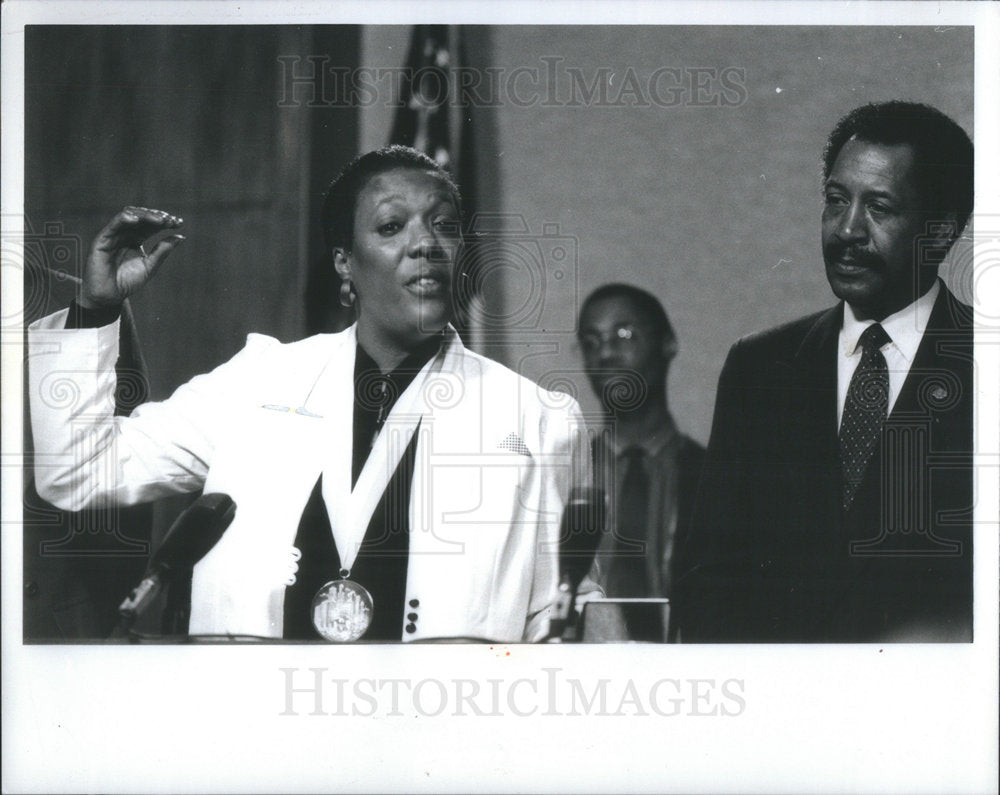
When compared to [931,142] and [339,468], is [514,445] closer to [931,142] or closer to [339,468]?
[339,468]

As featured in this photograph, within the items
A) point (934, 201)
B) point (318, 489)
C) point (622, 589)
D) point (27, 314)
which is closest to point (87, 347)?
point (27, 314)

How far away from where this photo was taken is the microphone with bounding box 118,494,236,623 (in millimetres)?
3336

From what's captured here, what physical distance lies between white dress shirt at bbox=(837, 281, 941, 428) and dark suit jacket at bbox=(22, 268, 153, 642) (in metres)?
2.11

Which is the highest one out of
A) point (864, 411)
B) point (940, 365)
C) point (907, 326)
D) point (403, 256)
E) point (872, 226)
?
point (872, 226)

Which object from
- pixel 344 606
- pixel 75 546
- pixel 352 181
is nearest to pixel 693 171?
pixel 352 181

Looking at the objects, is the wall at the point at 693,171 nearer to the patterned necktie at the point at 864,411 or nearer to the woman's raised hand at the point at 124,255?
the patterned necktie at the point at 864,411

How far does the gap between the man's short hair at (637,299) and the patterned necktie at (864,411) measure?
2.03ft

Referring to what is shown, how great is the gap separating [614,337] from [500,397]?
0.38 m

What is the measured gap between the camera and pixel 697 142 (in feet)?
11.0

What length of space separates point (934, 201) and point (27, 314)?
2765mm

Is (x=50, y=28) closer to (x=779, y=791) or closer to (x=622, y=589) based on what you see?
(x=622, y=589)

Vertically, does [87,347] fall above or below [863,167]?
below

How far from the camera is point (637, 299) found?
333cm

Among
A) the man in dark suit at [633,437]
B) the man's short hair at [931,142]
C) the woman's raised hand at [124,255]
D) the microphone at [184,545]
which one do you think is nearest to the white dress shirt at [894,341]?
the man's short hair at [931,142]
